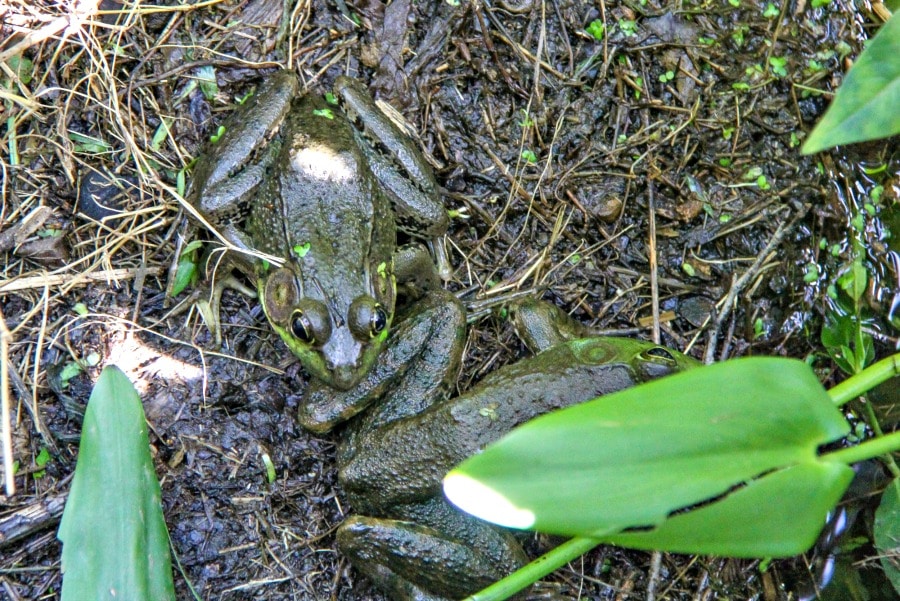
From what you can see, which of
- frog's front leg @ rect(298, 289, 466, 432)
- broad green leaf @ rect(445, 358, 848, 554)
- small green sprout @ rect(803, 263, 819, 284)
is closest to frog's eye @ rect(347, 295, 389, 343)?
frog's front leg @ rect(298, 289, 466, 432)

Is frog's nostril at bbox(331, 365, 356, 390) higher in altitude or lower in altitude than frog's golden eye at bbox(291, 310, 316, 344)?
lower

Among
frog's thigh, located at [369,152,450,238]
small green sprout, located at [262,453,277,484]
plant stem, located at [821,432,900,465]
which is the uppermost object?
frog's thigh, located at [369,152,450,238]

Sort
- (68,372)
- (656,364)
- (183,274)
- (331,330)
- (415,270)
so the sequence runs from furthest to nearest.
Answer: (415,270) → (183,274) → (68,372) → (331,330) → (656,364)

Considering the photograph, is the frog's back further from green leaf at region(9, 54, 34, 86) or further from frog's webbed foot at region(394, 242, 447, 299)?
green leaf at region(9, 54, 34, 86)

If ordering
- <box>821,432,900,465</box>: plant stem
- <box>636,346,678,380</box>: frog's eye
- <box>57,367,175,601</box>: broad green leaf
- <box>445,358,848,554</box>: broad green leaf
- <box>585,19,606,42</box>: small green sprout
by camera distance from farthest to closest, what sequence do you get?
<box>585,19,606,42</box>: small green sprout < <box>636,346,678,380</box>: frog's eye < <box>57,367,175,601</box>: broad green leaf < <box>821,432,900,465</box>: plant stem < <box>445,358,848,554</box>: broad green leaf

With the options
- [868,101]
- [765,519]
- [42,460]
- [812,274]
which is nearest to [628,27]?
[812,274]

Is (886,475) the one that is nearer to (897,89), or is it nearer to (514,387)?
(514,387)

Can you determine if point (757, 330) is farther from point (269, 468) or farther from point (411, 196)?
point (269, 468)

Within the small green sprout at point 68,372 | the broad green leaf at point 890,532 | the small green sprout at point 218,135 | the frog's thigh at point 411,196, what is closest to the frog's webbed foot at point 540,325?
the frog's thigh at point 411,196
